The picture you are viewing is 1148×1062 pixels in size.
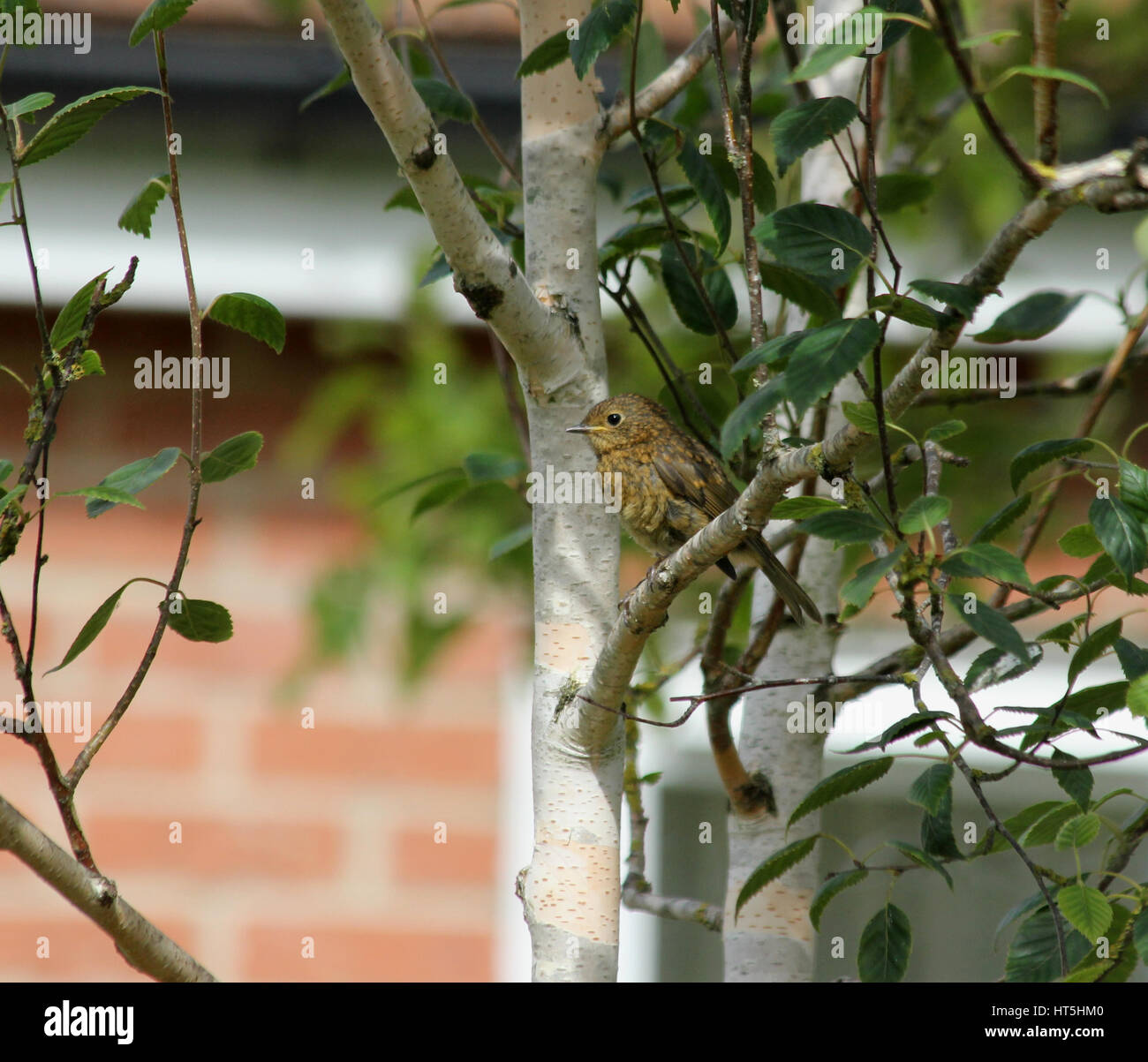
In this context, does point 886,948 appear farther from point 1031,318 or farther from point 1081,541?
point 1031,318

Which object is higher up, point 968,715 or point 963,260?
point 963,260

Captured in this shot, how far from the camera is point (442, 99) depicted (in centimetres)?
229

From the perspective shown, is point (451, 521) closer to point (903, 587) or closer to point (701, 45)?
point (701, 45)

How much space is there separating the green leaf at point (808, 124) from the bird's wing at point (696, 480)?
5.59 ft

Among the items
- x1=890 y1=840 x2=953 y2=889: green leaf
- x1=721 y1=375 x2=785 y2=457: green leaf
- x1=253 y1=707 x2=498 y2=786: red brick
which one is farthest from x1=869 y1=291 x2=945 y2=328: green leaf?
x1=253 y1=707 x2=498 y2=786: red brick

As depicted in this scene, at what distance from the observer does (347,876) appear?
195 inches

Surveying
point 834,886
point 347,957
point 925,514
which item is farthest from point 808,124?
point 347,957

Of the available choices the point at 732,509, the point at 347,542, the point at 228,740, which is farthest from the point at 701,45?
the point at 228,740

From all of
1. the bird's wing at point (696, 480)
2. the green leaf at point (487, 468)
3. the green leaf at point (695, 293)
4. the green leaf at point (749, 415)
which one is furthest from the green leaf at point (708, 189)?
the bird's wing at point (696, 480)
